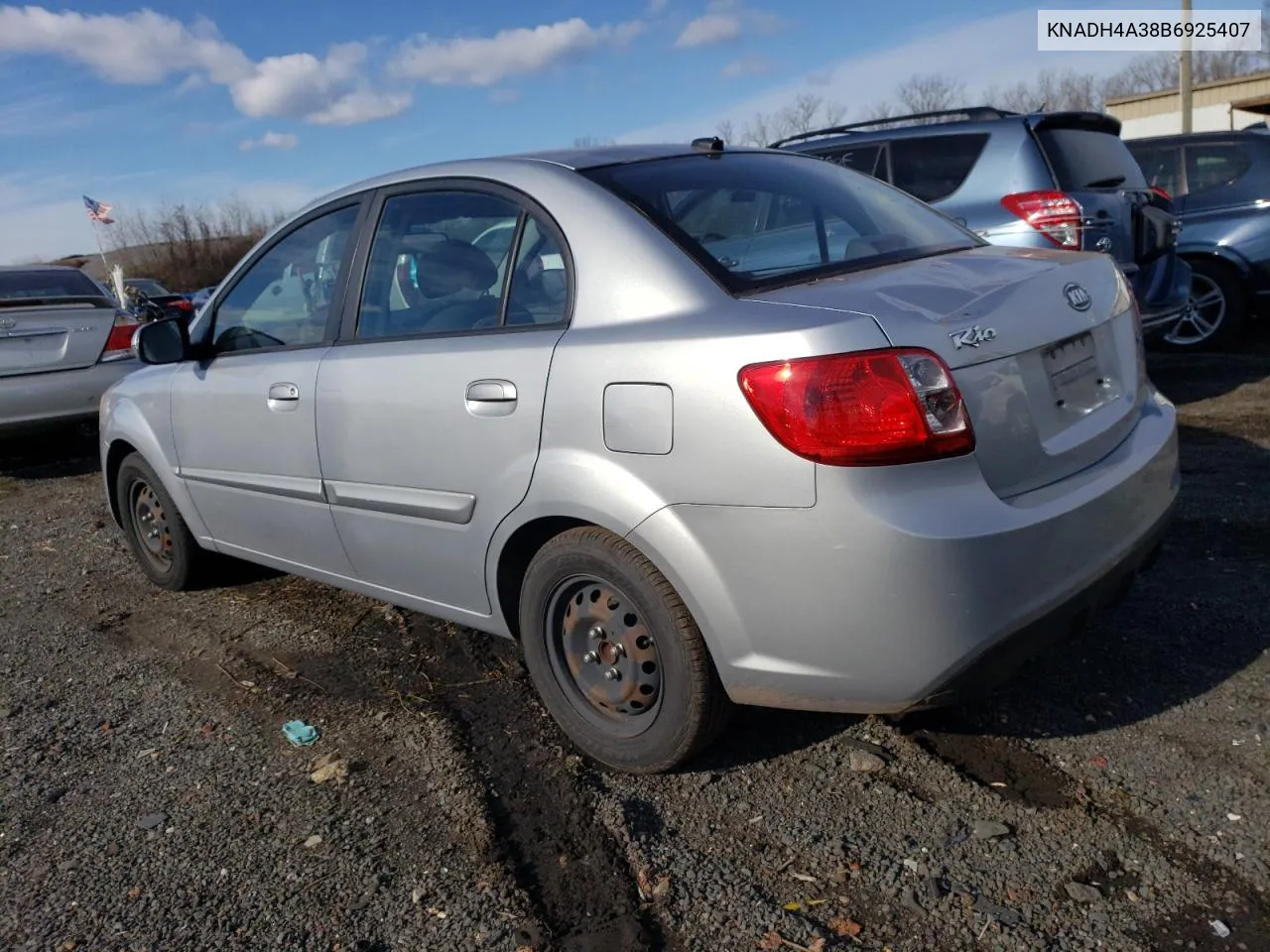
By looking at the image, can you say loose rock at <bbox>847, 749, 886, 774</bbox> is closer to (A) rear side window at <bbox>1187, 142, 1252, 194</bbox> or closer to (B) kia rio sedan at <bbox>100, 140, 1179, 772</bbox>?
(B) kia rio sedan at <bbox>100, 140, 1179, 772</bbox>

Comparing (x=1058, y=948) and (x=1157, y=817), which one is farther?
(x=1157, y=817)

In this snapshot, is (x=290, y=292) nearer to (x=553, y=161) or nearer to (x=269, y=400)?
(x=269, y=400)

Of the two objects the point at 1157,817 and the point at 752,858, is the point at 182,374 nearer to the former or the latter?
the point at 752,858

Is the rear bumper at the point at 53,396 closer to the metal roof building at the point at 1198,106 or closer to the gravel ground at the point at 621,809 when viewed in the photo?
the gravel ground at the point at 621,809

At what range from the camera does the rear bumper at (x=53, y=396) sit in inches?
303

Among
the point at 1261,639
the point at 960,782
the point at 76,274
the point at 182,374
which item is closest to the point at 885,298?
the point at 960,782

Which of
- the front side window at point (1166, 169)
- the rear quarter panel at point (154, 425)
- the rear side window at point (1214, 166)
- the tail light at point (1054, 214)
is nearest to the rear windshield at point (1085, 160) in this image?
the tail light at point (1054, 214)

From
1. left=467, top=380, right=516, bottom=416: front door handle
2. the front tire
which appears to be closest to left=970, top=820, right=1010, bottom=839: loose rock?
the front tire

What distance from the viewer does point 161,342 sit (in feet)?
13.6

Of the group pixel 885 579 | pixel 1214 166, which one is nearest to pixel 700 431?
pixel 885 579

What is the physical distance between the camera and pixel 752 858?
2.52 metres

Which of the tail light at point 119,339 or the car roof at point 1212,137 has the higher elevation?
the tail light at point 119,339

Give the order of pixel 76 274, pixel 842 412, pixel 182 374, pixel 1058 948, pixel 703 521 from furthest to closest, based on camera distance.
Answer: pixel 76 274
pixel 182 374
pixel 703 521
pixel 842 412
pixel 1058 948

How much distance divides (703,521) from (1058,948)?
3.74ft
